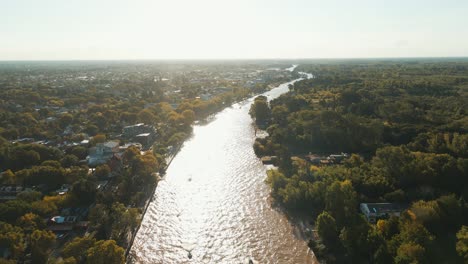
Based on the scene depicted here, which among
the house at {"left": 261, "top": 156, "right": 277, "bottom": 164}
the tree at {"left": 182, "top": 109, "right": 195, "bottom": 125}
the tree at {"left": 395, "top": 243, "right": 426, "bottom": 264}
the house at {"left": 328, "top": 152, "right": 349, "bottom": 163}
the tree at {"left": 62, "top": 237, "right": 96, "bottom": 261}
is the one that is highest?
the tree at {"left": 182, "top": 109, "right": 195, "bottom": 125}

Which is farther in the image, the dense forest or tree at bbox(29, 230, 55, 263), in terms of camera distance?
the dense forest

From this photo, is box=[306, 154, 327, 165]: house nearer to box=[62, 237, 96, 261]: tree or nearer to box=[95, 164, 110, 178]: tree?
box=[95, 164, 110, 178]: tree

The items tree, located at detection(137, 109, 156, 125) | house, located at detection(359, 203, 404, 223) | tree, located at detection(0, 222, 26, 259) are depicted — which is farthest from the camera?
tree, located at detection(137, 109, 156, 125)

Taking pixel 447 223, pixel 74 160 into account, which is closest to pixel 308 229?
pixel 447 223

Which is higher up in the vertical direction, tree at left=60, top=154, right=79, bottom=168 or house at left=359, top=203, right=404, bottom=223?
tree at left=60, top=154, right=79, bottom=168

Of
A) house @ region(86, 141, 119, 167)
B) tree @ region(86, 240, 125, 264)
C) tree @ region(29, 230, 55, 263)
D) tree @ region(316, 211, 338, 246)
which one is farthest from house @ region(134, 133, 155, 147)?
tree @ region(316, 211, 338, 246)

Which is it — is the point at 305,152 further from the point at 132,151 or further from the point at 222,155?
the point at 132,151

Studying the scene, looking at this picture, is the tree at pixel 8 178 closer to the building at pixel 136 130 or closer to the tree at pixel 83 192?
the tree at pixel 83 192
